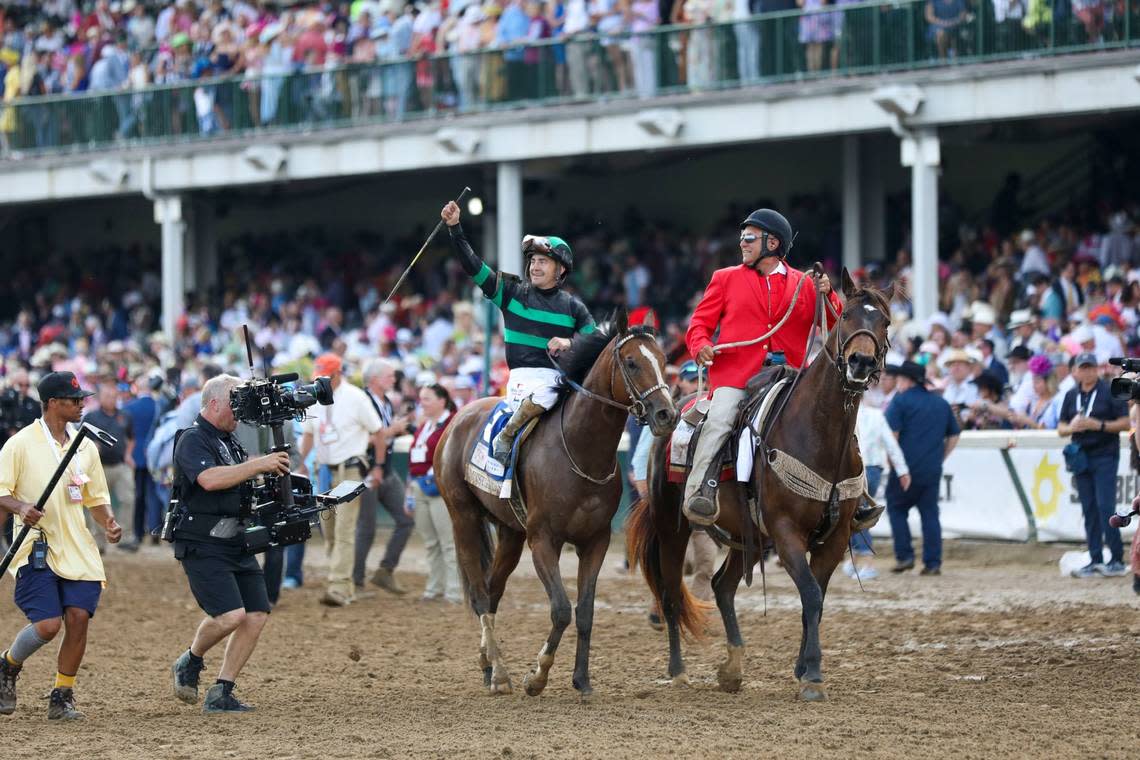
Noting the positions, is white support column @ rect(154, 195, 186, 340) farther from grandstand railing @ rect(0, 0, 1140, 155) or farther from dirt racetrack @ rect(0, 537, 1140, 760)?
dirt racetrack @ rect(0, 537, 1140, 760)

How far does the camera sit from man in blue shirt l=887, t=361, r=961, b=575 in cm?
1362

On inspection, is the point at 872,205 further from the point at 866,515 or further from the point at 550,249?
the point at 866,515

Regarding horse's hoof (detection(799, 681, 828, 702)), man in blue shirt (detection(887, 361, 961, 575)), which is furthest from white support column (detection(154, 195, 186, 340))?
horse's hoof (detection(799, 681, 828, 702))

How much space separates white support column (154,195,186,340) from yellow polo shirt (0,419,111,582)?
62.6 feet

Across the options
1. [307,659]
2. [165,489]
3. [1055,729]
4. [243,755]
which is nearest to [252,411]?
[243,755]

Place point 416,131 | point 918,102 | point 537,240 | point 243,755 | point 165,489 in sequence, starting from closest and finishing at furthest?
point 243,755, point 537,240, point 165,489, point 918,102, point 416,131

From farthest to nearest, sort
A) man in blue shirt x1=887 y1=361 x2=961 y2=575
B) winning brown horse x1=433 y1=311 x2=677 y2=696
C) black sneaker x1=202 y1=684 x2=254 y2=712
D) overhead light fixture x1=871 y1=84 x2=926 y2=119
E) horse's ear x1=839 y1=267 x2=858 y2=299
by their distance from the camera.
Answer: overhead light fixture x1=871 y1=84 x2=926 y2=119 < man in blue shirt x1=887 y1=361 x2=961 y2=575 < winning brown horse x1=433 y1=311 x2=677 y2=696 < black sneaker x1=202 y1=684 x2=254 y2=712 < horse's ear x1=839 y1=267 x2=858 y2=299

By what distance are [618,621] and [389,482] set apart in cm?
280

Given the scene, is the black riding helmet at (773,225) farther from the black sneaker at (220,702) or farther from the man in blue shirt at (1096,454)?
the man in blue shirt at (1096,454)

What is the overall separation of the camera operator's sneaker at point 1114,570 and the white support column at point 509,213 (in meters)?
11.8

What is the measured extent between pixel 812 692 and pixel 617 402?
5.59 ft

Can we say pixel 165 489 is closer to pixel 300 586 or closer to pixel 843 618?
pixel 300 586

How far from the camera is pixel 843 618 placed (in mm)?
11445

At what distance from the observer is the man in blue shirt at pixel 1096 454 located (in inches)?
496
